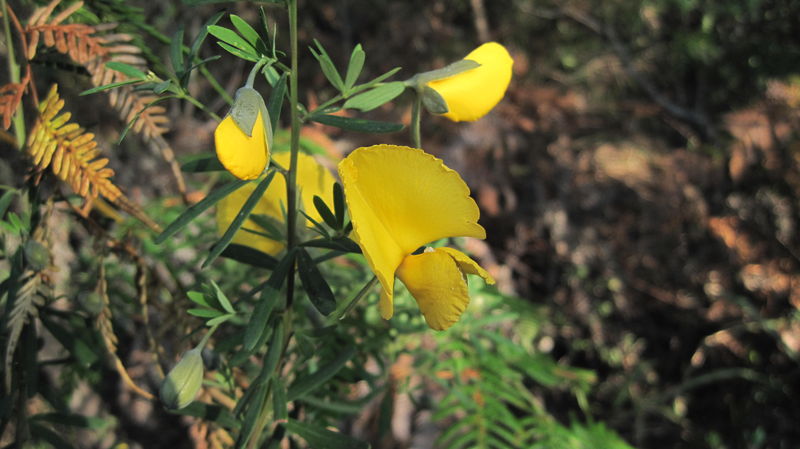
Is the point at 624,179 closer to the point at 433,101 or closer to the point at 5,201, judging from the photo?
the point at 433,101

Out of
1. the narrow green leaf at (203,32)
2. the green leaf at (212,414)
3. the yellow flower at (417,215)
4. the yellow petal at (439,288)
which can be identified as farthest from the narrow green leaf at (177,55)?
the green leaf at (212,414)

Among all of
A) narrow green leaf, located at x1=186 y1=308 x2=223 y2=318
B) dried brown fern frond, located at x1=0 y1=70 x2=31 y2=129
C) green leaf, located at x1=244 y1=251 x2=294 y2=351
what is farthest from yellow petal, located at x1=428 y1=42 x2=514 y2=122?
dried brown fern frond, located at x1=0 y1=70 x2=31 y2=129

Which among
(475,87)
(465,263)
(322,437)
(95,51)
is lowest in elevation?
(322,437)

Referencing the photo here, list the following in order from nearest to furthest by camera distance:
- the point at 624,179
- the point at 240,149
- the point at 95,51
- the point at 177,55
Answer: the point at 240,149 < the point at 177,55 < the point at 95,51 < the point at 624,179

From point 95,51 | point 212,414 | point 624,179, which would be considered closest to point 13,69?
point 95,51

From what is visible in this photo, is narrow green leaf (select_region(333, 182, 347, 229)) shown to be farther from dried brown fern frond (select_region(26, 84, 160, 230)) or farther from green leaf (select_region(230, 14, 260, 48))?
dried brown fern frond (select_region(26, 84, 160, 230))

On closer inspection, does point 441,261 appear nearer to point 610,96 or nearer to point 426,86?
point 426,86

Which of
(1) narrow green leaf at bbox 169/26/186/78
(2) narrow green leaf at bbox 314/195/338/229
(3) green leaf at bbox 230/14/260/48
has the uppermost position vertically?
(3) green leaf at bbox 230/14/260/48
